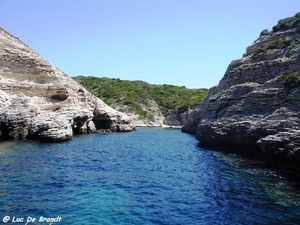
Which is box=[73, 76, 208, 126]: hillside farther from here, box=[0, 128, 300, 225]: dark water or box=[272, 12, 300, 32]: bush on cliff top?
box=[0, 128, 300, 225]: dark water

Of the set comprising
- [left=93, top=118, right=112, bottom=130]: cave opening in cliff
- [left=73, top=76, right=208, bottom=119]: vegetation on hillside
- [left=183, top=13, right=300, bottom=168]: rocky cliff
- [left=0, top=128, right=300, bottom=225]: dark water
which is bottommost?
[left=0, top=128, right=300, bottom=225]: dark water

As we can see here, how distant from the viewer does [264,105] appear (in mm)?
31766

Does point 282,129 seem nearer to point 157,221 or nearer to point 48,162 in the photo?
point 157,221

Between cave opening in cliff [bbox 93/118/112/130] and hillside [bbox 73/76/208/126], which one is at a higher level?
hillside [bbox 73/76/208/126]

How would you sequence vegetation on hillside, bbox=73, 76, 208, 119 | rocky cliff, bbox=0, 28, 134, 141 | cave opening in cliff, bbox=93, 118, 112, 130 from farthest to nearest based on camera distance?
1. vegetation on hillside, bbox=73, 76, 208, 119
2. cave opening in cliff, bbox=93, 118, 112, 130
3. rocky cliff, bbox=0, 28, 134, 141

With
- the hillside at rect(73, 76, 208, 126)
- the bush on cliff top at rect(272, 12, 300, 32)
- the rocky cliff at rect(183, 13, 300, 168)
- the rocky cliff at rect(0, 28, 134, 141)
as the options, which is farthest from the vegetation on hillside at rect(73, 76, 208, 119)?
the rocky cliff at rect(183, 13, 300, 168)

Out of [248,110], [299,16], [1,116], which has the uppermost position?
[299,16]

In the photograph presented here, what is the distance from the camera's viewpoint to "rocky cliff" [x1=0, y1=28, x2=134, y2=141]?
4056 cm

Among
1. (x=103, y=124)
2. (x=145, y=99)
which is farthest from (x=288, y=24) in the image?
(x=145, y=99)

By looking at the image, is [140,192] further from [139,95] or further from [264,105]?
[139,95]

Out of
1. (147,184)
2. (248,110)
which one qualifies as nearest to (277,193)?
(147,184)

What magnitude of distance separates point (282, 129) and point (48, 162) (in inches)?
865

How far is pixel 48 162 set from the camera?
2619 centimetres

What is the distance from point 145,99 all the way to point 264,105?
364 feet
